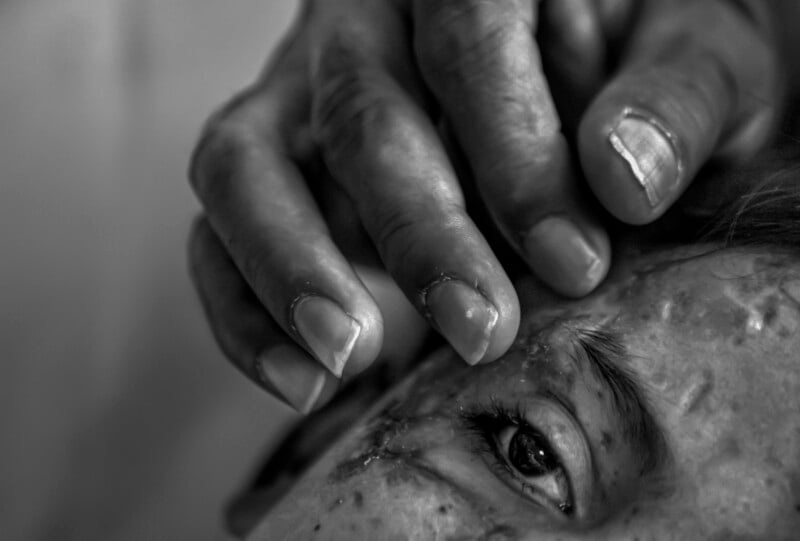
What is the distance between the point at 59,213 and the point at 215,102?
11.7 inches

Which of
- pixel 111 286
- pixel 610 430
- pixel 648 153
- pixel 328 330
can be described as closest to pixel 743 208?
pixel 648 153

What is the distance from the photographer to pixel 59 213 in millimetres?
1294

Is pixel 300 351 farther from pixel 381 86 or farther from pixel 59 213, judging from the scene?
pixel 59 213

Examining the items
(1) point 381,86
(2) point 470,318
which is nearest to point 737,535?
(2) point 470,318

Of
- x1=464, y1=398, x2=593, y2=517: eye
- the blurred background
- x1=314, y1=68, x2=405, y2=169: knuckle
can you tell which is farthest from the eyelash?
the blurred background

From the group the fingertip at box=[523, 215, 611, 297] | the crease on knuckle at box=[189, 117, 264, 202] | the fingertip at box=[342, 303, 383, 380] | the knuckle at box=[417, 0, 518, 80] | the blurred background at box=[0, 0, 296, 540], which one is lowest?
the blurred background at box=[0, 0, 296, 540]

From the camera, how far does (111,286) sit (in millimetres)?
1308

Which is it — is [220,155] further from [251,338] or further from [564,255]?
[564,255]

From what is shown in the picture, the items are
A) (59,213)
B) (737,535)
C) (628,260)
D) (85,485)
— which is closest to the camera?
(737,535)

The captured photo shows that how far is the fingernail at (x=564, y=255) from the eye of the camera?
626 millimetres

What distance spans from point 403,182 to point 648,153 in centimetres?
18

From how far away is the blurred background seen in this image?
118cm

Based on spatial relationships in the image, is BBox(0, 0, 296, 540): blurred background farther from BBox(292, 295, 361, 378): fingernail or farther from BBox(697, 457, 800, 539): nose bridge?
BBox(697, 457, 800, 539): nose bridge

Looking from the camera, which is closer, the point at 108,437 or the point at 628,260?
the point at 628,260
